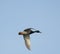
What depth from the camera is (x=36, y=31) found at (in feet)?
97.3

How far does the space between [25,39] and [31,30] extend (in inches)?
41.2

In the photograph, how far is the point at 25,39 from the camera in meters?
29.6

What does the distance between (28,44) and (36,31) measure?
1490mm

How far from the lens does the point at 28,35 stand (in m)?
29.8

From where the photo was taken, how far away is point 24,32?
1162 inches

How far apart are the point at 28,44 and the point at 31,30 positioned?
1.38 meters

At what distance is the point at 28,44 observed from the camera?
96.3 feet

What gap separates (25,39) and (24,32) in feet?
2.26

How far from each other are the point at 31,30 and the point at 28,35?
0.62 m
